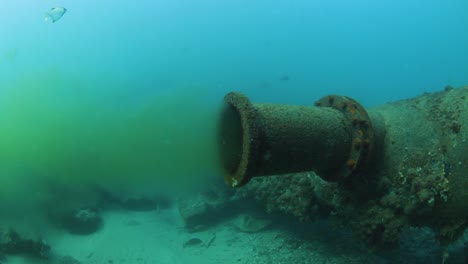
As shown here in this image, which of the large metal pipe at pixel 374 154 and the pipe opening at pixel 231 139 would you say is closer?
the large metal pipe at pixel 374 154

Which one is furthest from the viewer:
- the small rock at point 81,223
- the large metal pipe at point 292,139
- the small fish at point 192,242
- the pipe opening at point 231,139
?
the small rock at point 81,223

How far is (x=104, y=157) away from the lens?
12516mm

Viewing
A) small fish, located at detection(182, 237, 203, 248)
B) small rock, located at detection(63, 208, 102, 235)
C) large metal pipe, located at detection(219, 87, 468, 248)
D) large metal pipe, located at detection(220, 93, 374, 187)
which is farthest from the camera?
small rock, located at detection(63, 208, 102, 235)

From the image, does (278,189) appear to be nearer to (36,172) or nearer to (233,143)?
(233,143)

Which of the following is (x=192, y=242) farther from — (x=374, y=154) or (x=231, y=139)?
(x=374, y=154)

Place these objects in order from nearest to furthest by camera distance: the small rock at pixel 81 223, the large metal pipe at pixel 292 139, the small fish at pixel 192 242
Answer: the large metal pipe at pixel 292 139, the small fish at pixel 192 242, the small rock at pixel 81 223

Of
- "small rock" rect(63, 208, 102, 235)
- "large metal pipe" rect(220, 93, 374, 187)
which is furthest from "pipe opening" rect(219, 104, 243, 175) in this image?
"small rock" rect(63, 208, 102, 235)

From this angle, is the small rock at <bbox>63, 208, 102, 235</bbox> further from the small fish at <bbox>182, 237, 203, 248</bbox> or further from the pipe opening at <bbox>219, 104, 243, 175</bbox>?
the pipe opening at <bbox>219, 104, 243, 175</bbox>

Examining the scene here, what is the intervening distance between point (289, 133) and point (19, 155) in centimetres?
1205

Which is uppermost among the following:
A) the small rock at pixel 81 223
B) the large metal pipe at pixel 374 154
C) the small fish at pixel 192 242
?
the large metal pipe at pixel 374 154

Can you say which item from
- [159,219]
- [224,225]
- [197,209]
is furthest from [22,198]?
[224,225]

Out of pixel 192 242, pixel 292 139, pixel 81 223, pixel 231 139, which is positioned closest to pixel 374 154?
pixel 292 139

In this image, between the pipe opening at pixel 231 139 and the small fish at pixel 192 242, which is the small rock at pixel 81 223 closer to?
the small fish at pixel 192 242

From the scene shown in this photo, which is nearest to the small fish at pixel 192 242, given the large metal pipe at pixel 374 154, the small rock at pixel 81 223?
the small rock at pixel 81 223
